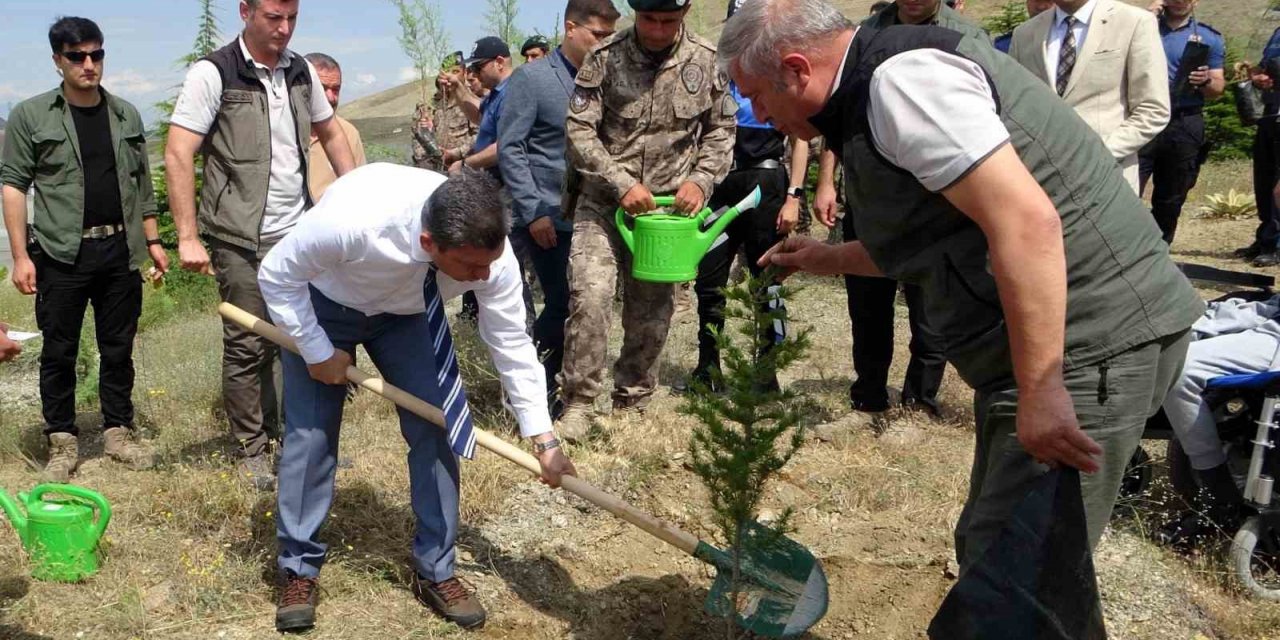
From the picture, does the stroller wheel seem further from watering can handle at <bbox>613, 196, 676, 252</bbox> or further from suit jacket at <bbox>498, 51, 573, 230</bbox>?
suit jacket at <bbox>498, 51, 573, 230</bbox>

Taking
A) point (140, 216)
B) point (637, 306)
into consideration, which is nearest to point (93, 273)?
point (140, 216)

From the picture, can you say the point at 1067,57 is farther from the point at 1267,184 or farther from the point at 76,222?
the point at 1267,184

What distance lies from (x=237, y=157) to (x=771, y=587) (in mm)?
2791

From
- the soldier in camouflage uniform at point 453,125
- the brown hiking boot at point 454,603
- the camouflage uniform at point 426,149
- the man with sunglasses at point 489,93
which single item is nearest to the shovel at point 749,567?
the brown hiking boot at point 454,603

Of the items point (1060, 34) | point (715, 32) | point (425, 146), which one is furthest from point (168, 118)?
point (715, 32)

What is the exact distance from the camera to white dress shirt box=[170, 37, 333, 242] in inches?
169

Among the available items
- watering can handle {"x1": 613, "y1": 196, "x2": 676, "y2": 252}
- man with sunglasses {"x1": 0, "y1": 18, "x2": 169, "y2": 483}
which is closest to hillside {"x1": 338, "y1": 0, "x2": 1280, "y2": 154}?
watering can handle {"x1": 613, "y1": 196, "x2": 676, "y2": 252}

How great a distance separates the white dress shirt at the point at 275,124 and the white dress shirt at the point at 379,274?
1347mm

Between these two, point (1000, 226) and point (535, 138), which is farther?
point (535, 138)

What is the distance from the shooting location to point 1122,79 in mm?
4555

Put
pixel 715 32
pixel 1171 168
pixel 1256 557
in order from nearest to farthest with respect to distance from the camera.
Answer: pixel 1256 557 < pixel 1171 168 < pixel 715 32

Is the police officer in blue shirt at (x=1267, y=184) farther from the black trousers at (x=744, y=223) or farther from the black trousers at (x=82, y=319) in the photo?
the black trousers at (x=82, y=319)

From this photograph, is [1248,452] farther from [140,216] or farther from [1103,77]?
[140,216]

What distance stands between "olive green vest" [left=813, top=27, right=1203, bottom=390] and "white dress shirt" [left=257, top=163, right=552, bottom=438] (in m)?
1.28
